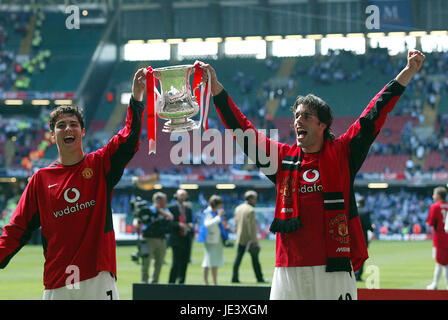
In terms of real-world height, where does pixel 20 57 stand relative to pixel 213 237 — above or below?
above

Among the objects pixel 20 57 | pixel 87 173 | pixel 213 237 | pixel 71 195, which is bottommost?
pixel 213 237

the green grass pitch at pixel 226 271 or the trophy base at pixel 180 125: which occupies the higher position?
the trophy base at pixel 180 125

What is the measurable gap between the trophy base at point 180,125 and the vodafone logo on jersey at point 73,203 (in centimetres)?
63

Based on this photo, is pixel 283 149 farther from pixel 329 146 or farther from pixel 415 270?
pixel 415 270

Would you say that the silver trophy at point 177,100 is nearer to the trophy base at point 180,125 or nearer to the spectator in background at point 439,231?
the trophy base at point 180,125

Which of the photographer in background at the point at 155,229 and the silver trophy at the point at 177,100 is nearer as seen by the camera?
the silver trophy at the point at 177,100

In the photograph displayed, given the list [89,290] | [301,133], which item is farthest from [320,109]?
[89,290]

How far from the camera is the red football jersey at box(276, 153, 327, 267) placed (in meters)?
4.26

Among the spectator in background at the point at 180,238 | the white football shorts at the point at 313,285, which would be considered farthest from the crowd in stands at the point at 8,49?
the white football shorts at the point at 313,285

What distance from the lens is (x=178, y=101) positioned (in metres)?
4.48

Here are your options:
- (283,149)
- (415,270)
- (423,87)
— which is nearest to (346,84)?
(423,87)

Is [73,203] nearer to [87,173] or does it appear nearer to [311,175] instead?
[87,173]

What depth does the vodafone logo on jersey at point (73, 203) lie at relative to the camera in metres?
4.47

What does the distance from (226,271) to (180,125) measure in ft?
47.7
